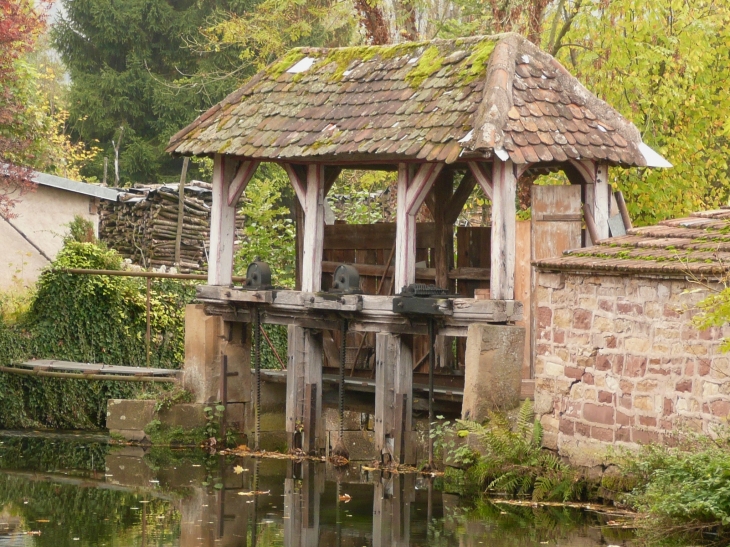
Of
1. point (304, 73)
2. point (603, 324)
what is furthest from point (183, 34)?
point (603, 324)

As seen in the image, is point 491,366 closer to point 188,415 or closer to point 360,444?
point 360,444

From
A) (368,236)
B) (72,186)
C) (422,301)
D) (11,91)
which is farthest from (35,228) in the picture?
(422,301)

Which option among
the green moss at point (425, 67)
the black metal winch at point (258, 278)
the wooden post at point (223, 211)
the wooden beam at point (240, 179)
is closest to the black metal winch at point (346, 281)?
the black metal winch at point (258, 278)

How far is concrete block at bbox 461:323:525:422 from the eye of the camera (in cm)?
1320

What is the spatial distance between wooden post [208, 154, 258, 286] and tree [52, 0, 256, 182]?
18.0 meters

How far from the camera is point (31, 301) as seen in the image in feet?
63.6

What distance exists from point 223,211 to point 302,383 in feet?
7.78

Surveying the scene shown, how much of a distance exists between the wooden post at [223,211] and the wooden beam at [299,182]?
0.78 metres

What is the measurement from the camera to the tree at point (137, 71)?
34375 mm

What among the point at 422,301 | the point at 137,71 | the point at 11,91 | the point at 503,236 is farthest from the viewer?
the point at 137,71

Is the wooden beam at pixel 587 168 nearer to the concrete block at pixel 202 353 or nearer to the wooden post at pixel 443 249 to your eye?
the wooden post at pixel 443 249

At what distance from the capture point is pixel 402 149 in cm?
1370

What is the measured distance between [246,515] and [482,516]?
216 centimetres

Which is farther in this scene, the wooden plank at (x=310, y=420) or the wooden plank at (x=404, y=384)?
the wooden plank at (x=310, y=420)
